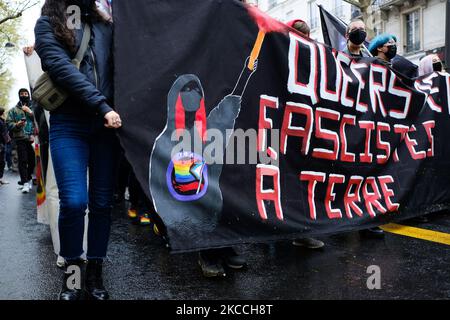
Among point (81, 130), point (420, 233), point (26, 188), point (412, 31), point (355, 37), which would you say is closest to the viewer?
point (81, 130)

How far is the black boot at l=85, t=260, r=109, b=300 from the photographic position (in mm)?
2305

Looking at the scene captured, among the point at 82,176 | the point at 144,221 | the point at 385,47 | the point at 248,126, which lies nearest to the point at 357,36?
the point at 385,47

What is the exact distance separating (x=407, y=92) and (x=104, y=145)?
3075 millimetres

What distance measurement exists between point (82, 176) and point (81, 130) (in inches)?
10.1

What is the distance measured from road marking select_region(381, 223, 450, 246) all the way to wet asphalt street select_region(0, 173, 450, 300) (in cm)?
12

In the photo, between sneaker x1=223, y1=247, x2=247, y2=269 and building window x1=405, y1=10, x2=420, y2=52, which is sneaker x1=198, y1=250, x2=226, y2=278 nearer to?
sneaker x1=223, y1=247, x2=247, y2=269

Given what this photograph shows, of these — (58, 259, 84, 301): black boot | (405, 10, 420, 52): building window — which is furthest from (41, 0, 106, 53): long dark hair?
(405, 10, 420, 52): building window

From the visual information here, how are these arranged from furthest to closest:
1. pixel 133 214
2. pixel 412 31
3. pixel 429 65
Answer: pixel 412 31 < pixel 429 65 < pixel 133 214

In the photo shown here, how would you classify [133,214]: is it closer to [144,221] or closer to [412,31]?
[144,221]

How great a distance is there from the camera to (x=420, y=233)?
3.85m

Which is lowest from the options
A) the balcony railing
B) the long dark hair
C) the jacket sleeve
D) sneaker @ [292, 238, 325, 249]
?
sneaker @ [292, 238, 325, 249]

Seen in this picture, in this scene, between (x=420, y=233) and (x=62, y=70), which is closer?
(x=62, y=70)

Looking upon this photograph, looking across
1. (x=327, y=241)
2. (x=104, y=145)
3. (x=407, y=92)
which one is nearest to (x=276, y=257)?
(x=327, y=241)

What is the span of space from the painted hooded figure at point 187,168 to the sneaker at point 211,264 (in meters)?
0.27
